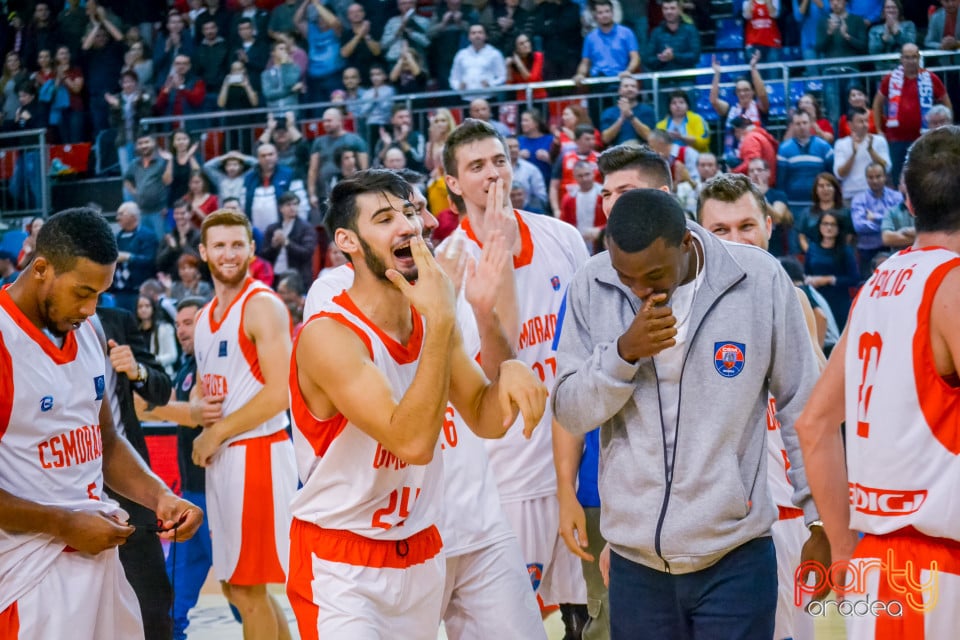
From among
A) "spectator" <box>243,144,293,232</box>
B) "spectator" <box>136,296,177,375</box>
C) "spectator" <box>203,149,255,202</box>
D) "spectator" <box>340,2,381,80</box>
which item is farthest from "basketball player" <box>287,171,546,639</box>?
"spectator" <box>340,2,381,80</box>

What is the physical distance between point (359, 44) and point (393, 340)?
11.8 meters

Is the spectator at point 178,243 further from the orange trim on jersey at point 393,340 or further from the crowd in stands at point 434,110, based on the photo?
the orange trim on jersey at point 393,340

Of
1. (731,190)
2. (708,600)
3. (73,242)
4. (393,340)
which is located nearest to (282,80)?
(731,190)

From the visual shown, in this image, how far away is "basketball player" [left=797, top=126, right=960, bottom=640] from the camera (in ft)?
9.53

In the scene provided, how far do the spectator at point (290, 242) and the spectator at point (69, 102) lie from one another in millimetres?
5019

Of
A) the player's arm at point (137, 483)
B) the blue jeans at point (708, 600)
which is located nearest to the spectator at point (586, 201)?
the player's arm at point (137, 483)

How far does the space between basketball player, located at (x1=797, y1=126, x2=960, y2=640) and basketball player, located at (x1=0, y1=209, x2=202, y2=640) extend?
7.42 feet

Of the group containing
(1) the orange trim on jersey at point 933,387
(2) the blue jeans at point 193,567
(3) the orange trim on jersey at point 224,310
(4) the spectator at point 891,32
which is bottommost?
(2) the blue jeans at point 193,567

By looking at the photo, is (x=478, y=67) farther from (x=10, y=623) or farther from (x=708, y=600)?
(x=708, y=600)

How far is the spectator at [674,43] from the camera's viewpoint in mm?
13086

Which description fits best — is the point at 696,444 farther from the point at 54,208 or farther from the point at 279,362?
the point at 54,208

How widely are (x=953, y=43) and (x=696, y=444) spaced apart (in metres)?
9.77

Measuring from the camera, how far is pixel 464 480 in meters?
4.43

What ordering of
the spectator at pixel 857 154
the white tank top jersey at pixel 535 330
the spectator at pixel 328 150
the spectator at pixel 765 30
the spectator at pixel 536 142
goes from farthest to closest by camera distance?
the spectator at pixel 328 150 → the spectator at pixel 765 30 → the spectator at pixel 536 142 → the spectator at pixel 857 154 → the white tank top jersey at pixel 535 330
